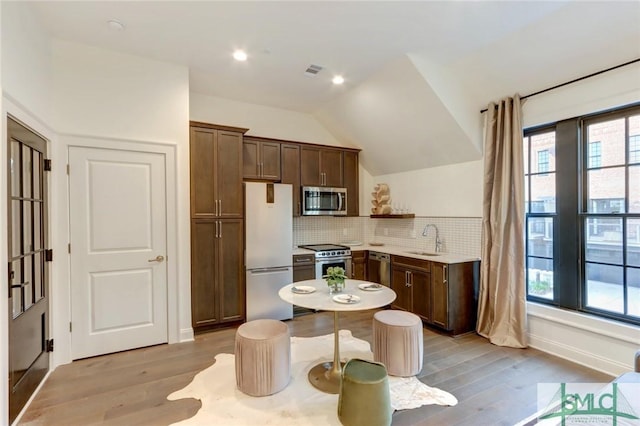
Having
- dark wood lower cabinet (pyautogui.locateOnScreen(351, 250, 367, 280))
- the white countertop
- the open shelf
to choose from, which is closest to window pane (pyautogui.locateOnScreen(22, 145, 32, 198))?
the white countertop

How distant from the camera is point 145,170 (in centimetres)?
330

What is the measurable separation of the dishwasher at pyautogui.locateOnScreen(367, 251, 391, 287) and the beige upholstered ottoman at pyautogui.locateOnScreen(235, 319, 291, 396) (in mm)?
2359

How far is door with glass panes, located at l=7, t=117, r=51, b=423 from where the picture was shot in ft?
7.04

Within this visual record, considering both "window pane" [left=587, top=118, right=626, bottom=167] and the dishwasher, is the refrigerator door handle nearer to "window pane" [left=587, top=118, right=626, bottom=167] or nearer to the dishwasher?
the dishwasher

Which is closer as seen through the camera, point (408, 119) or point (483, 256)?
point (483, 256)

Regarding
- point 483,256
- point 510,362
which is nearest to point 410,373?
point 510,362

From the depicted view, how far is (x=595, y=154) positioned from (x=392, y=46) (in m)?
2.18

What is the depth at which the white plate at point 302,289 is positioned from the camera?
8.48 feet

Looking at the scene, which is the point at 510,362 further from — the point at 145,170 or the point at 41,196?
the point at 41,196

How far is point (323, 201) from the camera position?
4.94 metres

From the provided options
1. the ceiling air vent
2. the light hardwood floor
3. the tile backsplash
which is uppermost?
the ceiling air vent

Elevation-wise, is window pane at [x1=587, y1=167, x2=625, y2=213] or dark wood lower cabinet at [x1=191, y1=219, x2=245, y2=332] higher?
window pane at [x1=587, y1=167, x2=625, y2=213]

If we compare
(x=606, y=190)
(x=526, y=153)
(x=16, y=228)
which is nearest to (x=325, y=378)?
(x=16, y=228)

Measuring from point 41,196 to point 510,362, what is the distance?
4535 millimetres
